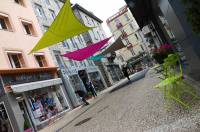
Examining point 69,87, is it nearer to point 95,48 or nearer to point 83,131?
point 95,48

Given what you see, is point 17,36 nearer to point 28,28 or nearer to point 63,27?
point 28,28

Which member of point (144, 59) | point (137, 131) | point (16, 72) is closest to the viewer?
point (137, 131)

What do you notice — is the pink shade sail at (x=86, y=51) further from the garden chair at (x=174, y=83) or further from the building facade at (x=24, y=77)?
the garden chair at (x=174, y=83)

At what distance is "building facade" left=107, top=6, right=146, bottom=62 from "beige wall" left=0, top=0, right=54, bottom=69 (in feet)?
133

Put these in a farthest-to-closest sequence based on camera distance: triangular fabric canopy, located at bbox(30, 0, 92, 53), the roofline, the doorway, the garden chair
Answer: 1. the roofline
2. the doorway
3. triangular fabric canopy, located at bbox(30, 0, 92, 53)
4. the garden chair

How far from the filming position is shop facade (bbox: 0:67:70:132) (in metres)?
16.0

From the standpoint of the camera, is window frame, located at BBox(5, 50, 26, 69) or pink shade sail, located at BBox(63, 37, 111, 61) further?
window frame, located at BBox(5, 50, 26, 69)

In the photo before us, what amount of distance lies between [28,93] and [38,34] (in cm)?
671

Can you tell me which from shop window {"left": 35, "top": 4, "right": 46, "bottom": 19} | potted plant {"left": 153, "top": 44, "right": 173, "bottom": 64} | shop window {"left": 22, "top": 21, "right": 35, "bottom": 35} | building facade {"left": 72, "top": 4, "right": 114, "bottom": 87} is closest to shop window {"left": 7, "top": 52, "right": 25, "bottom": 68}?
shop window {"left": 22, "top": 21, "right": 35, "bottom": 35}

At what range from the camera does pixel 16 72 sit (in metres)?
17.3

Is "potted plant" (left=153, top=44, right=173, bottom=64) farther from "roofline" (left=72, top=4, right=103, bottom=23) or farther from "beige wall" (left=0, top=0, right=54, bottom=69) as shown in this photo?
"roofline" (left=72, top=4, right=103, bottom=23)

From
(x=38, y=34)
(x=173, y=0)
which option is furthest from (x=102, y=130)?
(x=38, y=34)

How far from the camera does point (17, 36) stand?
772 inches

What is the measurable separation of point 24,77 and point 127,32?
4785 centimetres
